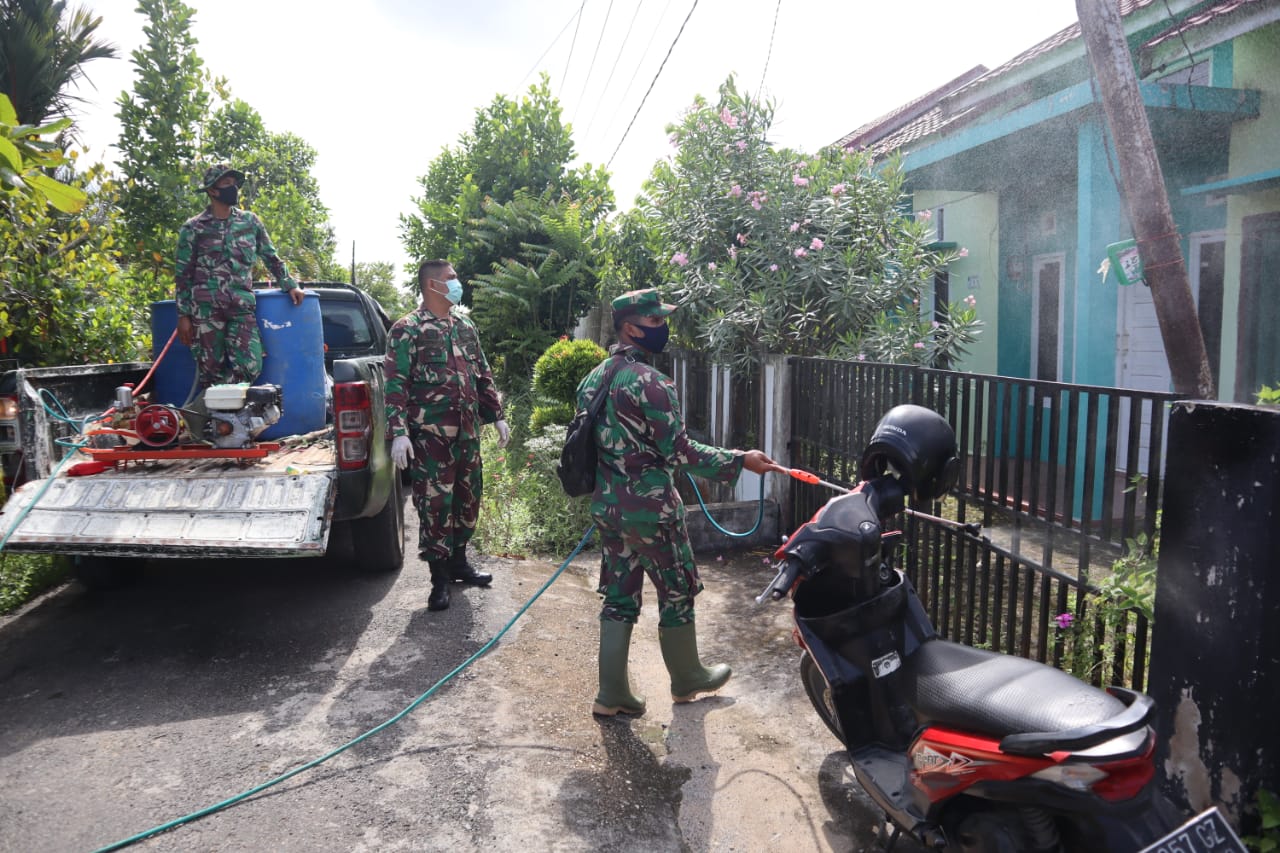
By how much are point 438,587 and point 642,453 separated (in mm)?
1950

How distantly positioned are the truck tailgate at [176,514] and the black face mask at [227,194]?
1987 millimetres

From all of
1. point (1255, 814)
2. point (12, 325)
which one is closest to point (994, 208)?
point (1255, 814)

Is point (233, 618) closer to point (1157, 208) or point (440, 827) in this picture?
point (440, 827)

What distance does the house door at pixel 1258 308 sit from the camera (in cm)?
688

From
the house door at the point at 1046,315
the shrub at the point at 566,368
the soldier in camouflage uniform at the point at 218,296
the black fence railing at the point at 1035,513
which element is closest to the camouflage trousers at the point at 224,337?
the soldier in camouflage uniform at the point at 218,296

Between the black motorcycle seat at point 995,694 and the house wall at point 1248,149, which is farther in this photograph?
the house wall at point 1248,149

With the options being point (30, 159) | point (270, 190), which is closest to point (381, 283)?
point (270, 190)

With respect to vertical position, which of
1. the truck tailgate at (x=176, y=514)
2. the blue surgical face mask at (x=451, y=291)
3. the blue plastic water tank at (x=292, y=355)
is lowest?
the truck tailgate at (x=176, y=514)

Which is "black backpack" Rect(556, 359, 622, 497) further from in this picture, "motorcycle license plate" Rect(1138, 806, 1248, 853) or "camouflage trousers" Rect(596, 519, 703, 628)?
"motorcycle license plate" Rect(1138, 806, 1248, 853)

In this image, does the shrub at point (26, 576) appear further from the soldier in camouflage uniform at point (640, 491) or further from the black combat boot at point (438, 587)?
the soldier in camouflage uniform at point (640, 491)

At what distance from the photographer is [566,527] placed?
A: 6.58 m

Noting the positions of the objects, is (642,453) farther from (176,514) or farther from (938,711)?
(176,514)

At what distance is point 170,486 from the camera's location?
430cm

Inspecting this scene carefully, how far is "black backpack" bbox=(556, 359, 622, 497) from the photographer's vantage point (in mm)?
3475
